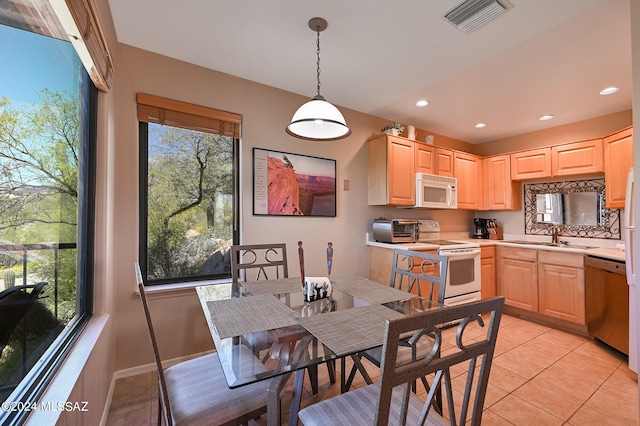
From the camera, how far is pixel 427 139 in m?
3.74

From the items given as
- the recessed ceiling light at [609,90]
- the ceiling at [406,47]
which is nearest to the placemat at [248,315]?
the ceiling at [406,47]

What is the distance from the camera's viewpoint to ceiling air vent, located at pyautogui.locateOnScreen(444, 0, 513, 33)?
163 cm

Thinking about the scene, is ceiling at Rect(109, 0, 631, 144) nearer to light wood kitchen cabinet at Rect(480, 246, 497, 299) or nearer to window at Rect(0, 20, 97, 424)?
window at Rect(0, 20, 97, 424)

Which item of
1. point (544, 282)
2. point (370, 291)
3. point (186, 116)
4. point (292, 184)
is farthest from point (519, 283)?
point (186, 116)

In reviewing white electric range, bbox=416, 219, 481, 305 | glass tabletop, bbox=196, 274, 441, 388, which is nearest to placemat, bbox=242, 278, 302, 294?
glass tabletop, bbox=196, 274, 441, 388

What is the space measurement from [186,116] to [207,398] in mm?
2088

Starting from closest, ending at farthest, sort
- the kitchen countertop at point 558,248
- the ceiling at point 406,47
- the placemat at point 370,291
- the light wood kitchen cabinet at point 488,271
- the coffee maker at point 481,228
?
the placemat at point 370,291
the ceiling at point 406,47
the kitchen countertop at point 558,248
the light wood kitchen cabinet at point 488,271
the coffee maker at point 481,228

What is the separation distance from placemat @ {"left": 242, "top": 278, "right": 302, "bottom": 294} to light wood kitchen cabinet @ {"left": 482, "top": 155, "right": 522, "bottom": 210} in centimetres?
353

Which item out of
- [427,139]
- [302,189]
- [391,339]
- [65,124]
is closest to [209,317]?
[391,339]

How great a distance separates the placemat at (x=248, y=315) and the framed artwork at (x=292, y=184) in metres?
1.23

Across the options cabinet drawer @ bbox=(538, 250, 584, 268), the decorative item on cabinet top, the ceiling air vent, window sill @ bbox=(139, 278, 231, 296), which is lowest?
window sill @ bbox=(139, 278, 231, 296)

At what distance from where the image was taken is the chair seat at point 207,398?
1080 mm

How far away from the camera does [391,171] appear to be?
3.21 metres

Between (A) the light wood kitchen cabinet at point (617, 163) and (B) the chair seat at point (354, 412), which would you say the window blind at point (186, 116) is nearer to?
(B) the chair seat at point (354, 412)
